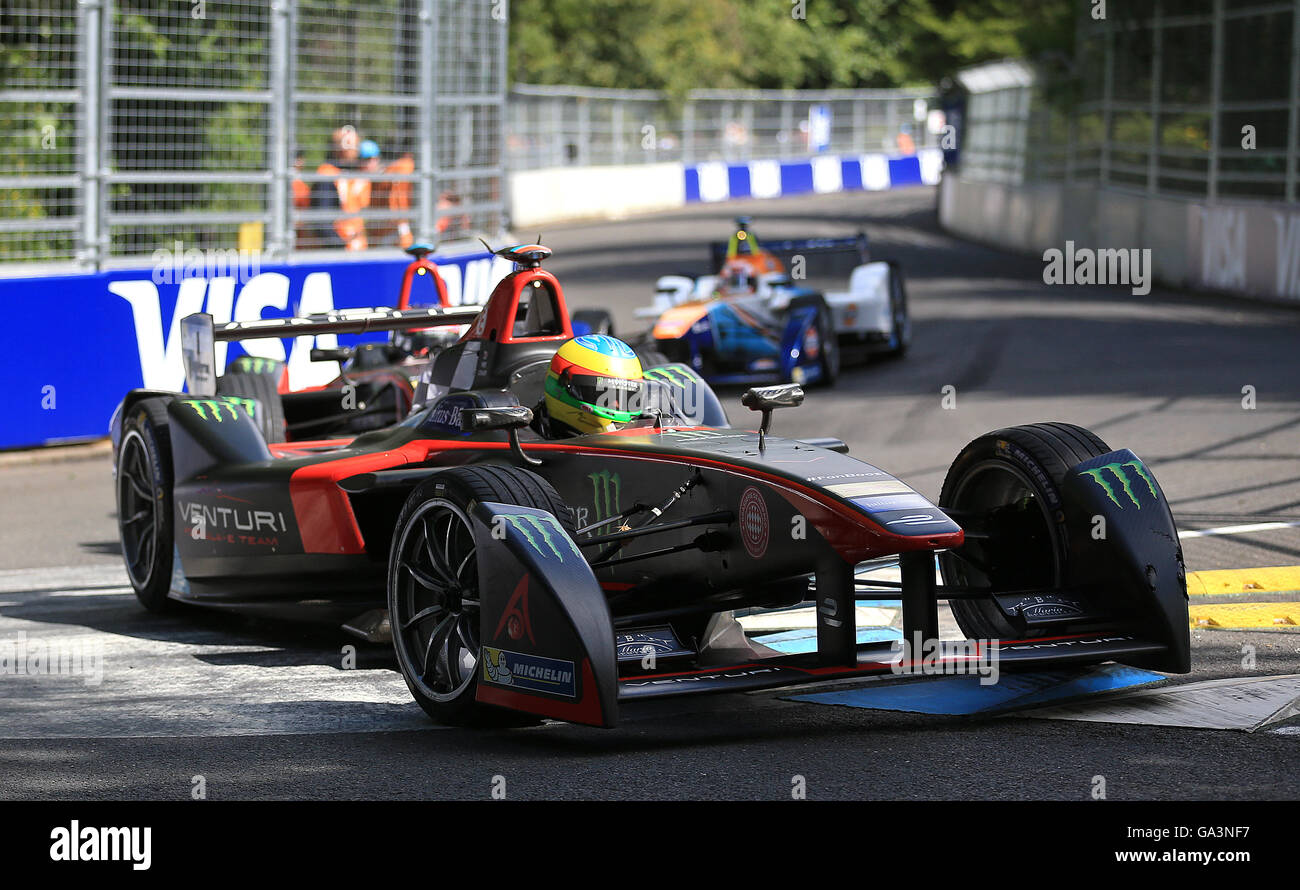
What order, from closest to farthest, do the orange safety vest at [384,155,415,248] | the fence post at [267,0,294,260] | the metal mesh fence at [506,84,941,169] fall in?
the fence post at [267,0,294,260], the orange safety vest at [384,155,415,248], the metal mesh fence at [506,84,941,169]

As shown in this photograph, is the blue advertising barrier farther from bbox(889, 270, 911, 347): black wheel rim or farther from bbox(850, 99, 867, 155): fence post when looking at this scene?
bbox(850, 99, 867, 155): fence post

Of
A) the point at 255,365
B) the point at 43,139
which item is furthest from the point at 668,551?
the point at 43,139

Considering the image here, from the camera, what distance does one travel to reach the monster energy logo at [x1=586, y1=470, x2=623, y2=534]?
268 inches

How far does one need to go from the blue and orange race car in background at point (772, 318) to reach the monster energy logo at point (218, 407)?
23.2ft

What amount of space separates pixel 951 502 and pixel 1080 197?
69.8ft

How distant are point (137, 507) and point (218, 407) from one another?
0.91 meters

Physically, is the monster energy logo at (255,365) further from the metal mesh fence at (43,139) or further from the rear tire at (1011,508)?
the rear tire at (1011,508)

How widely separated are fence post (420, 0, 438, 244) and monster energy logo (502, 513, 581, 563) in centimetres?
1057

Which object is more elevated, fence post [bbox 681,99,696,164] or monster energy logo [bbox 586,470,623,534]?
fence post [bbox 681,99,696,164]

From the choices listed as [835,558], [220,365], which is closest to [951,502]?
[835,558]

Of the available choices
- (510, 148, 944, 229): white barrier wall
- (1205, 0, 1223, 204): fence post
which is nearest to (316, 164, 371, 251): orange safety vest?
(1205, 0, 1223, 204): fence post

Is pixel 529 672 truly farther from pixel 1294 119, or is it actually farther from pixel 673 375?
pixel 1294 119

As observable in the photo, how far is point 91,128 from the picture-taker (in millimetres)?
13992
